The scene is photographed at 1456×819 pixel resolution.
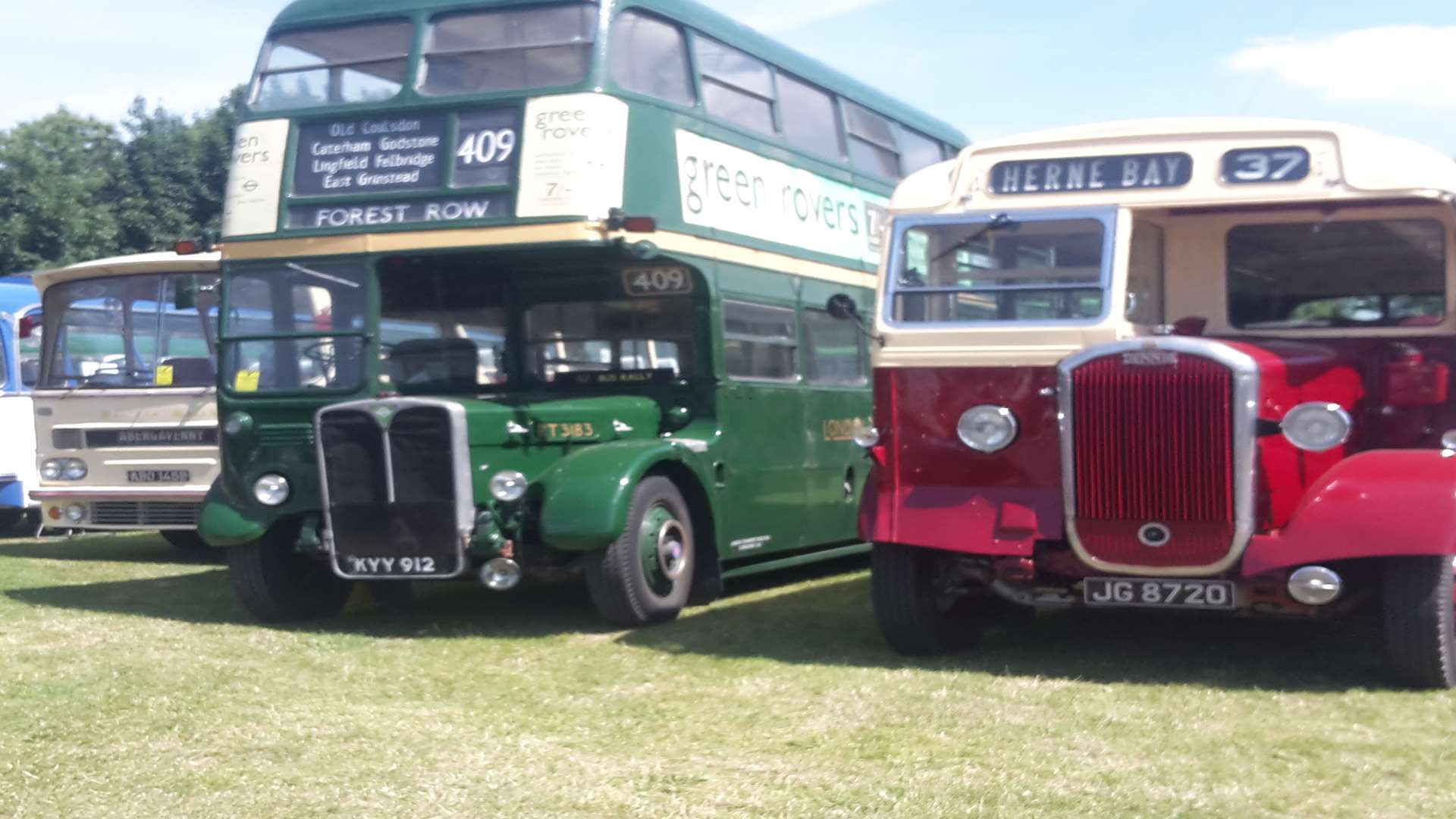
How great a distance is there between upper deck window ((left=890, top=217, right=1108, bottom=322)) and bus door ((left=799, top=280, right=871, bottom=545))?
3645 mm

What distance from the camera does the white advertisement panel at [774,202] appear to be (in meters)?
10.8

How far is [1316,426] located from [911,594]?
2.01m

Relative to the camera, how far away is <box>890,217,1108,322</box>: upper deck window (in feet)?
27.0

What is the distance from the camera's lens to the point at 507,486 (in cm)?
968

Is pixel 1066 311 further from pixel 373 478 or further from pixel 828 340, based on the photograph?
pixel 828 340

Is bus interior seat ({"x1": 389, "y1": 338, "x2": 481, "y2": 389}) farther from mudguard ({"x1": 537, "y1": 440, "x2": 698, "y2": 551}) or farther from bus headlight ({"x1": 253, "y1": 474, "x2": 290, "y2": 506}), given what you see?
mudguard ({"x1": 537, "y1": 440, "x2": 698, "y2": 551})

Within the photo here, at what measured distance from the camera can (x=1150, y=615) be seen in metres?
9.88

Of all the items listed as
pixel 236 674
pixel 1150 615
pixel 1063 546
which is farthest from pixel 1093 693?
pixel 236 674

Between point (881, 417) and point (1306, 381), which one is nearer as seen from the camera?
point (1306, 381)

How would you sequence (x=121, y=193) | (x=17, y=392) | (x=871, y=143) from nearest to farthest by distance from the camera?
(x=871, y=143)
(x=17, y=392)
(x=121, y=193)

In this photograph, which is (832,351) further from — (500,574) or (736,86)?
(500,574)

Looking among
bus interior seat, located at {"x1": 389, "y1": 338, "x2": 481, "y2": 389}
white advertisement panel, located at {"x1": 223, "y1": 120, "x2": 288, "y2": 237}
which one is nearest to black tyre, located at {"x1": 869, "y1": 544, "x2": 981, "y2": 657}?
bus interior seat, located at {"x1": 389, "y1": 338, "x2": 481, "y2": 389}

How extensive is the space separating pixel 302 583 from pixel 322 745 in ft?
13.6

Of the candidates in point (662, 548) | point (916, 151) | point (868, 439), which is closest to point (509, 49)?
point (662, 548)
